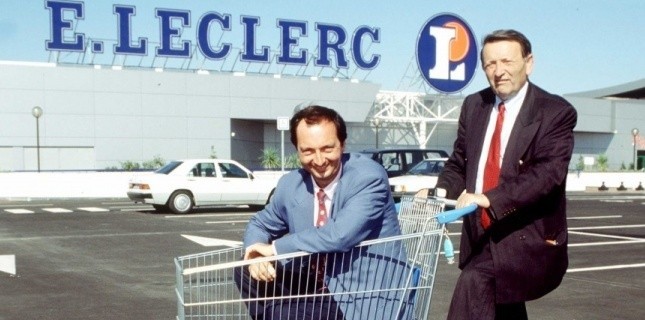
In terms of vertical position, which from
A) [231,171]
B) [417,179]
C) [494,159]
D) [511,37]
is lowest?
[417,179]

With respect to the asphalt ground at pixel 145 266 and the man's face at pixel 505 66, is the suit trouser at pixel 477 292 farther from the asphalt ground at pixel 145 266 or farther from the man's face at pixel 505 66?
the asphalt ground at pixel 145 266

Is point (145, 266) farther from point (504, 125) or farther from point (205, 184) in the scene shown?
point (205, 184)

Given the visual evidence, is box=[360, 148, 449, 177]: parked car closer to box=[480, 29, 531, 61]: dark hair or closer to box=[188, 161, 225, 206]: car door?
box=[188, 161, 225, 206]: car door

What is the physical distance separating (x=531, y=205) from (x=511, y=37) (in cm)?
72

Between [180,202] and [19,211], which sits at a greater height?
[180,202]

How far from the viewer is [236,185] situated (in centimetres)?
2111

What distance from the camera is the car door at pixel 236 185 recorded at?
21.0 metres

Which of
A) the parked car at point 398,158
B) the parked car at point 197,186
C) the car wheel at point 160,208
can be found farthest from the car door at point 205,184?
the parked car at point 398,158

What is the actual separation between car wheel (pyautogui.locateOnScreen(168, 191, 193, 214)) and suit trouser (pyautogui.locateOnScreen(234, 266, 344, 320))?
17152mm

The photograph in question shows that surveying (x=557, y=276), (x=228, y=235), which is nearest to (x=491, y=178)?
(x=557, y=276)

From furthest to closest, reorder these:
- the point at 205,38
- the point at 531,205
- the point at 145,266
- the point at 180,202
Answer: the point at 205,38, the point at 180,202, the point at 145,266, the point at 531,205

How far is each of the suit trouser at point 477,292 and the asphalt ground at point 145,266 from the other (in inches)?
139

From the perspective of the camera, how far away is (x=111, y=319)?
7000mm

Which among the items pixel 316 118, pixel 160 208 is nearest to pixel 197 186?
pixel 160 208
